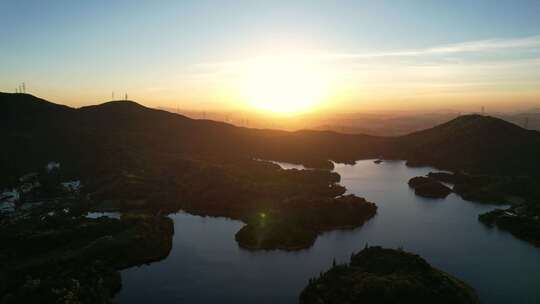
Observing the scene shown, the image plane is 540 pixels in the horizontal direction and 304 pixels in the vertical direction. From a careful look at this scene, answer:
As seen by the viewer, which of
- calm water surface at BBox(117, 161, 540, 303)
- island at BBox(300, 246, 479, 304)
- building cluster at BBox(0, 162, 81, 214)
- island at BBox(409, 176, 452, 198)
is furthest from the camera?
island at BBox(409, 176, 452, 198)

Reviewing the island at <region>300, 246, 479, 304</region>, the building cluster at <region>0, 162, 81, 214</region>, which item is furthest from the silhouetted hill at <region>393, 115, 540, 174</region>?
the building cluster at <region>0, 162, 81, 214</region>

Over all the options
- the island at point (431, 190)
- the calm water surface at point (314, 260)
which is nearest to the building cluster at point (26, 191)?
the calm water surface at point (314, 260)

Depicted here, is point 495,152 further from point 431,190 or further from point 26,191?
point 26,191

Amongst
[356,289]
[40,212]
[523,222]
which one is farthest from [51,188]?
[523,222]

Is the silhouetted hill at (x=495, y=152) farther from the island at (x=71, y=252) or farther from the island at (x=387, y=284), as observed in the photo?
the island at (x=71, y=252)

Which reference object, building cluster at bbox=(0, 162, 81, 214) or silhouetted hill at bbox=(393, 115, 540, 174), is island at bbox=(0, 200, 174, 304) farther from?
silhouetted hill at bbox=(393, 115, 540, 174)

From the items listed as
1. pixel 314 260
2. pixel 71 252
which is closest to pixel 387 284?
pixel 314 260
